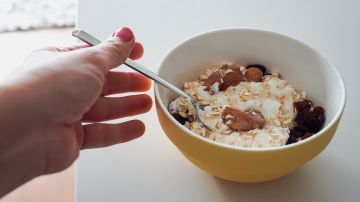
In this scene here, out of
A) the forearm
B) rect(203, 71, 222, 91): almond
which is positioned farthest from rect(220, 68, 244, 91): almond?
the forearm

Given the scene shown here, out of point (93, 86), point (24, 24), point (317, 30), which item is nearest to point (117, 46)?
point (93, 86)

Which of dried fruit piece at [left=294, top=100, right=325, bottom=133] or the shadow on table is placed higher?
dried fruit piece at [left=294, top=100, right=325, bottom=133]

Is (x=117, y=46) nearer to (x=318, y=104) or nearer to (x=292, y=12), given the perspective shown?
(x=318, y=104)

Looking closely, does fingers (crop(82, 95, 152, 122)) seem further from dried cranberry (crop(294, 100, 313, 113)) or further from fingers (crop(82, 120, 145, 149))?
dried cranberry (crop(294, 100, 313, 113))

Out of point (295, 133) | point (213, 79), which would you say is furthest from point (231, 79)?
point (295, 133)

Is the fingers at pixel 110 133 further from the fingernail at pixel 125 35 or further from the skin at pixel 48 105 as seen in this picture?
the fingernail at pixel 125 35

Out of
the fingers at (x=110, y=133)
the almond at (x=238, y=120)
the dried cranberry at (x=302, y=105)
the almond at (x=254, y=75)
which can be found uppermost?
the almond at (x=254, y=75)

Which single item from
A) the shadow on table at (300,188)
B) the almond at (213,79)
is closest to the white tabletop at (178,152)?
the shadow on table at (300,188)
